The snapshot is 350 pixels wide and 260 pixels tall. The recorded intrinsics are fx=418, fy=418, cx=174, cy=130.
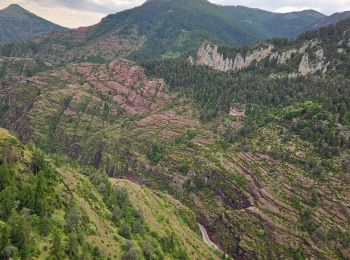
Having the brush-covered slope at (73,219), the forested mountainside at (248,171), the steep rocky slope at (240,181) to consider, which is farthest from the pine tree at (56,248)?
the steep rocky slope at (240,181)

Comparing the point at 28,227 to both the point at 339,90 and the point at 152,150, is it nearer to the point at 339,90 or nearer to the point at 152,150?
the point at 152,150

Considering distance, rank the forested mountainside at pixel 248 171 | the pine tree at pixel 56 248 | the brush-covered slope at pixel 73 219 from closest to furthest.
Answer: the pine tree at pixel 56 248 → the brush-covered slope at pixel 73 219 → the forested mountainside at pixel 248 171

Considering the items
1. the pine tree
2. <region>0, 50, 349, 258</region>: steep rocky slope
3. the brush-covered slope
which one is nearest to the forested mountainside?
<region>0, 50, 349, 258</region>: steep rocky slope

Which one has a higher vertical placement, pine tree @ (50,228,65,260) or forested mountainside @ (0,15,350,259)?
pine tree @ (50,228,65,260)

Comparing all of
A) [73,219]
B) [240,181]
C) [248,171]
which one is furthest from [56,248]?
[248,171]

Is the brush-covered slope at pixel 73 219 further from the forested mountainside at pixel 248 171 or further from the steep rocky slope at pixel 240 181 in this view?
the steep rocky slope at pixel 240 181

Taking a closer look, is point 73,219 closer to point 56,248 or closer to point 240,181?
point 56,248

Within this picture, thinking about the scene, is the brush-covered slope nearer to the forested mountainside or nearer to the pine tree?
the pine tree

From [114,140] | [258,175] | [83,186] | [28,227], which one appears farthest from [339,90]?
[28,227]
